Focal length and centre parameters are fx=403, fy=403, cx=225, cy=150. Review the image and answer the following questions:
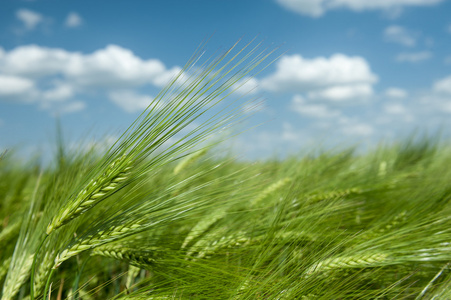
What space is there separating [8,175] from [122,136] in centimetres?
220

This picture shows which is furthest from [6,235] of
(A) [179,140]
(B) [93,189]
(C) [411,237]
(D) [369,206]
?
(D) [369,206]

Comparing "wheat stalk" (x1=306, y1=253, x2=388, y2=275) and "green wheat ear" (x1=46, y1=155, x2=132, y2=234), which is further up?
"green wheat ear" (x1=46, y1=155, x2=132, y2=234)

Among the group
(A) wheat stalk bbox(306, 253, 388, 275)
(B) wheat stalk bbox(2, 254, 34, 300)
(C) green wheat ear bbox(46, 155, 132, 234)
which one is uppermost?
(C) green wheat ear bbox(46, 155, 132, 234)

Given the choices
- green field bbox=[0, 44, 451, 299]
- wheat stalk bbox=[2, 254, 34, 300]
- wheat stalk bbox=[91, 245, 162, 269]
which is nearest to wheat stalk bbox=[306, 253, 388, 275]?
green field bbox=[0, 44, 451, 299]

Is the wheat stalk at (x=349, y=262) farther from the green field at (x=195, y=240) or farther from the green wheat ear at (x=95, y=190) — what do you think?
the green wheat ear at (x=95, y=190)

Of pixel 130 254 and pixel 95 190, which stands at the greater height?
pixel 95 190

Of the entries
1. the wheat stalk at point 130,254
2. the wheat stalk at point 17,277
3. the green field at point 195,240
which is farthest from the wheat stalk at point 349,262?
the wheat stalk at point 17,277

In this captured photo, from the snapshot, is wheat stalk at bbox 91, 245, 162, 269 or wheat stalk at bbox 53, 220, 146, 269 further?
wheat stalk at bbox 91, 245, 162, 269

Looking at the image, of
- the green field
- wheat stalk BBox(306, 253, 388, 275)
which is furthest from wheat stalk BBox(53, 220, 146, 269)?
wheat stalk BBox(306, 253, 388, 275)

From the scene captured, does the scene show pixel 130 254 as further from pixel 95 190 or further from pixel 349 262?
pixel 349 262

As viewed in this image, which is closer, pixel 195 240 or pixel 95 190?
pixel 95 190

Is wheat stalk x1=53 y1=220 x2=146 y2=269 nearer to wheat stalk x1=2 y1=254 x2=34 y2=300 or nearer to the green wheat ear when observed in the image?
the green wheat ear

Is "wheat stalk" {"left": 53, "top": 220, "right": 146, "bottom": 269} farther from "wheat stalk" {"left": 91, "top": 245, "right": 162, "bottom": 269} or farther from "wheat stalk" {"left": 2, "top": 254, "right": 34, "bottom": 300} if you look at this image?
"wheat stalk" {"left": 2, "top": 254, "right": 34, "bottom": 300}

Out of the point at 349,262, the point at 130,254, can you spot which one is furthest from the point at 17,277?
the point at 349,262
